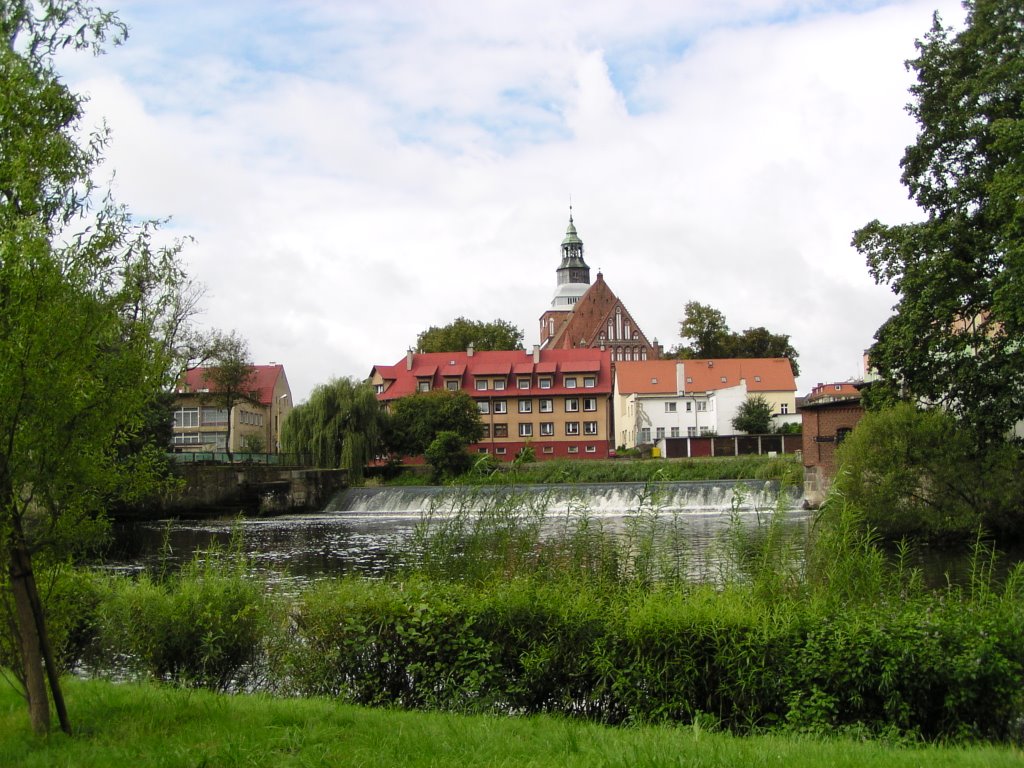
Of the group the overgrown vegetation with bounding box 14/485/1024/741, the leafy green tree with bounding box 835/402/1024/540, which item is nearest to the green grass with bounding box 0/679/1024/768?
the overgrown vegetation with bounding box 14/485/1024/741

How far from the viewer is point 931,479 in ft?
90.5

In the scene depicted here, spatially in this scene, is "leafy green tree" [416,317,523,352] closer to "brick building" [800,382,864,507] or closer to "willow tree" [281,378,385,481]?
"willow tree" [281,378,385,481]

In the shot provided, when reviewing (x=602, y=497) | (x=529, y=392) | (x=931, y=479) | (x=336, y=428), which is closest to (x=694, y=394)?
(x=529, y=392)

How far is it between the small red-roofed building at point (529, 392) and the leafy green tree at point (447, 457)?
1941 cm

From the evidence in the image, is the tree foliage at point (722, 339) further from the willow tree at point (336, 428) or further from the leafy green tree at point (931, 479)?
the leafy green tree at point (931, 479)

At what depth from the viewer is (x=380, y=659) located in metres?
8.92

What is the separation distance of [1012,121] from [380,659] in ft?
69.6

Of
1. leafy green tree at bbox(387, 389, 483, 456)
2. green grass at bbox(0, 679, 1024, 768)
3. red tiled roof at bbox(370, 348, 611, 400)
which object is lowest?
green grass at bbox(0, 679, 1024, 768)

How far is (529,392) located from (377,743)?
7391 cm

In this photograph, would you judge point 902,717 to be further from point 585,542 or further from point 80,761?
point 80,761

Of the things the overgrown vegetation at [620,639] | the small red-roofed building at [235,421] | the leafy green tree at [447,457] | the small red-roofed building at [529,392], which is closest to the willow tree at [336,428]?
the leafy green tree at [447,457]

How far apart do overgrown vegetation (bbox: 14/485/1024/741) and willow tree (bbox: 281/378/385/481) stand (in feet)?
153

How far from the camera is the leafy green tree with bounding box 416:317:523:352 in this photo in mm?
97688

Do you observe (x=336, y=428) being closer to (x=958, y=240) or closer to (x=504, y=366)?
(x=504, y=366)
